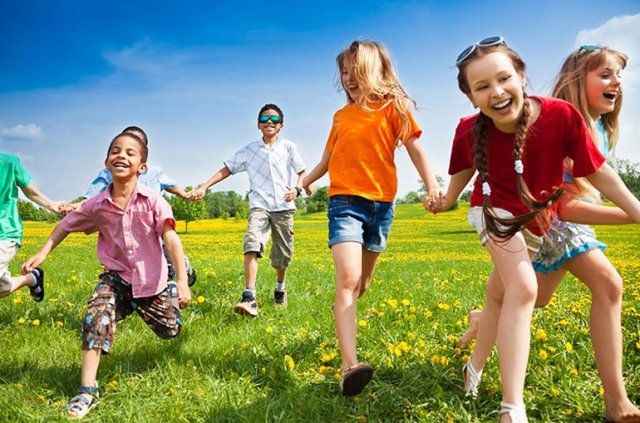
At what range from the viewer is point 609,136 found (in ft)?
11.4

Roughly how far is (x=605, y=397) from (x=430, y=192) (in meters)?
1.53

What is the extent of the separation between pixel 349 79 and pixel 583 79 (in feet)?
5.09

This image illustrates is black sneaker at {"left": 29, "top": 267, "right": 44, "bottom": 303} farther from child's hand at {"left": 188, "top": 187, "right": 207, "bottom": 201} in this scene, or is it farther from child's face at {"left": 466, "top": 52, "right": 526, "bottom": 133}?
child's face at {"left": 466, "top": 52, "right": 526, "bottom": 133}

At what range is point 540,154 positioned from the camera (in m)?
2.79

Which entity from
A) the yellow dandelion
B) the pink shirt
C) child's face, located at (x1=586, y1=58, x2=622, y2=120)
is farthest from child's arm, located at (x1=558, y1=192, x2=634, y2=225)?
the pink shirt

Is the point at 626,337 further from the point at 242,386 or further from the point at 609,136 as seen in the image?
the point at 242,386

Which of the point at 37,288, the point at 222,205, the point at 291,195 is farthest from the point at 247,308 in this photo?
the point at 222,205

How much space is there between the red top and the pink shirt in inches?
87.8

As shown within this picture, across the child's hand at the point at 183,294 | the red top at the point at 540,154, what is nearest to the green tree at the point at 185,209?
the child's hand at the point at 183,294

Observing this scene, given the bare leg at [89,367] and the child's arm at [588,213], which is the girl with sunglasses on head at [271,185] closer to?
the bare leg at [89,367]

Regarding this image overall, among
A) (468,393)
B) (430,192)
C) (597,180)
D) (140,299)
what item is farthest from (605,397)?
(140,299)

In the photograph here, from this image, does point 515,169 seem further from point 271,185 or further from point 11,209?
point 11,209

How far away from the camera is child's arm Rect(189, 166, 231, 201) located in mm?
5953

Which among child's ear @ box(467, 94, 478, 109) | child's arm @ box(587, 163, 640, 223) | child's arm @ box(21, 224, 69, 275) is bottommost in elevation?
child's arm @ box(21, 224, 69, 275)
